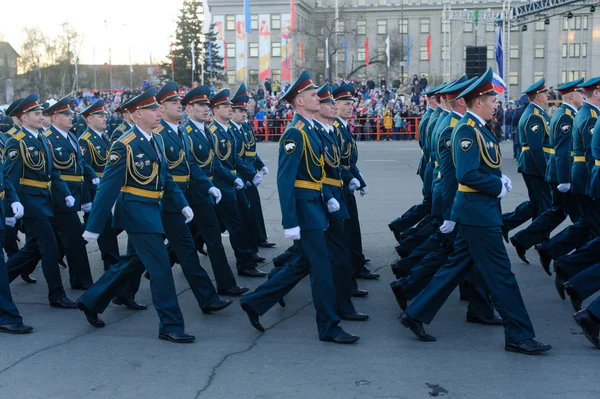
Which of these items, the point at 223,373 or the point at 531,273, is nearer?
the point at 223,373

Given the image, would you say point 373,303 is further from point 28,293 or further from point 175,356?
point 28,293

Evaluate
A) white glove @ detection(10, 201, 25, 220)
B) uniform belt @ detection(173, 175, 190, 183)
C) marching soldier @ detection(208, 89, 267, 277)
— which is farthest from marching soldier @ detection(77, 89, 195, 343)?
marching soldier @ detection(208, 89, 267, 277)

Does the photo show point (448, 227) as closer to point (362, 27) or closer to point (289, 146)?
point (289, 146)

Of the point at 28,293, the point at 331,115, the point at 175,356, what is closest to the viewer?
the point at 175,356

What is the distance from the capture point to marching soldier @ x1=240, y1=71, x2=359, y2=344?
6352mm

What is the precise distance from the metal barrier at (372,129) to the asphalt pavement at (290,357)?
25.7 m

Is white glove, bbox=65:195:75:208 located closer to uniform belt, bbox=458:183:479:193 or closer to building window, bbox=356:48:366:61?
uniform belt, bbox=458:183:479:193

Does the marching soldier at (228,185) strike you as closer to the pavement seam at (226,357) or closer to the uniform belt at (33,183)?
the pavement seam at (226,357)

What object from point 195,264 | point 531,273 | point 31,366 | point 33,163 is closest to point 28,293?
point 33,163

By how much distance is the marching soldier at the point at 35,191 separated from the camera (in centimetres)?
780

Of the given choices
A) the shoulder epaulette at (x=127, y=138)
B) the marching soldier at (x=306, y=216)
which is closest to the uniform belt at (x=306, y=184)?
the marching soldier at (x=306, y=216)

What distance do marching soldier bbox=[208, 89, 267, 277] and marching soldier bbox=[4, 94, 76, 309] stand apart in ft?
5.81

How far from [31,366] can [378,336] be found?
267cm

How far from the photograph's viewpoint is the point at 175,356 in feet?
20.0
